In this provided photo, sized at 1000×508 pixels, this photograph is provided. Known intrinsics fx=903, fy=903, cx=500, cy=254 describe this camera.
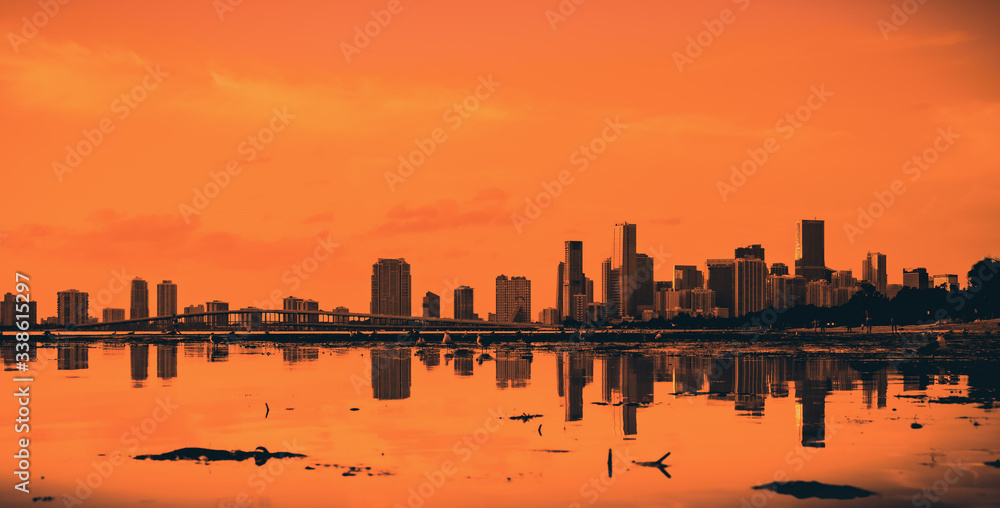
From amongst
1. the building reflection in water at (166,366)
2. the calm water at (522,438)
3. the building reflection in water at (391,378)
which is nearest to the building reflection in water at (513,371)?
the calm water at (522,438)

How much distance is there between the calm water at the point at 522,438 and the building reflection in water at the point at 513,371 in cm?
86

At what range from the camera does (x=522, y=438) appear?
37.6 meters

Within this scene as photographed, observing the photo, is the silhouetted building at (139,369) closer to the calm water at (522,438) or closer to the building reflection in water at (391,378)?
the calm water at (522,438)

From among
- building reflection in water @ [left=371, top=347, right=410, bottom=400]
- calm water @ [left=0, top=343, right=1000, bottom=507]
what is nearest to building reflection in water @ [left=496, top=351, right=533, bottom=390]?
calm water @ [left=0, top=343, right=1000, bottom=507]

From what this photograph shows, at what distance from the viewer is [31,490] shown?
28.5 m

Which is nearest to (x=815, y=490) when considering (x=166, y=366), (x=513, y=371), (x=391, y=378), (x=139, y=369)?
(x=391, y=378)

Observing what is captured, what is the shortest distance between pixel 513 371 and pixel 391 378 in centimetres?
1216

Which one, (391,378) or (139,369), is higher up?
(391,378)

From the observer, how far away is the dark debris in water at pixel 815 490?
26391mm

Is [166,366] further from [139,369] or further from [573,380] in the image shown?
[573,380]

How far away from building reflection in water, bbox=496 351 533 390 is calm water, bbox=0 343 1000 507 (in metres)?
0.86

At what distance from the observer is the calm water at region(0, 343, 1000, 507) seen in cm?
2777

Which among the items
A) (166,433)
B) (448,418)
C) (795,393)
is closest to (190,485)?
(166,433)

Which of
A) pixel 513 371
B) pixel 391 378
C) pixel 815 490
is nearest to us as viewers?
pixel 815 490
